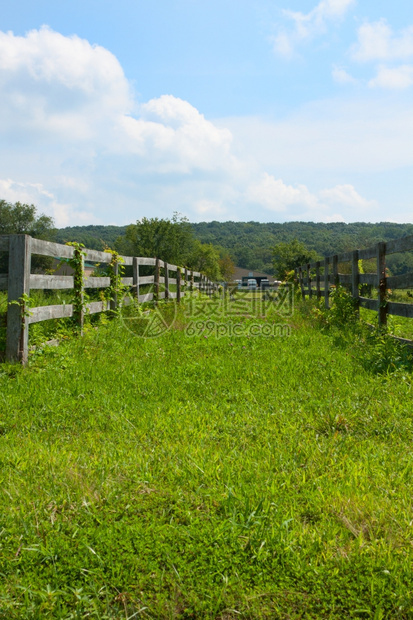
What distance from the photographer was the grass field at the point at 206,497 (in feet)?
6.48

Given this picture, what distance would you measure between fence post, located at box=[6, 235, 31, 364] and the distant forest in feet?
374

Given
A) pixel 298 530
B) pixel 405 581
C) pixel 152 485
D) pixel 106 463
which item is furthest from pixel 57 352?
pixel 405 581

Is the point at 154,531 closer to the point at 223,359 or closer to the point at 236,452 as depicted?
the point at 236,452

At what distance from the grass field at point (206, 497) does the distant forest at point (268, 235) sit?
375ft

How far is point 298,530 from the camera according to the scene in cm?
236

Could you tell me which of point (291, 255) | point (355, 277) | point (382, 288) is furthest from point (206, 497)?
point (291, 255)

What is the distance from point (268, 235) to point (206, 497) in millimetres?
173658

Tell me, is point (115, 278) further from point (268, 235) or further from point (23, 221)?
point (268, 235)

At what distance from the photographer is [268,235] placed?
566ft

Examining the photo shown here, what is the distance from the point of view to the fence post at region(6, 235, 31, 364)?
5691mm

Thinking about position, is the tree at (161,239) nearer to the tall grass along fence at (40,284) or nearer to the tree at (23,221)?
the tree at (23,221)

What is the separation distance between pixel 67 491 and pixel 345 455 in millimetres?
1874

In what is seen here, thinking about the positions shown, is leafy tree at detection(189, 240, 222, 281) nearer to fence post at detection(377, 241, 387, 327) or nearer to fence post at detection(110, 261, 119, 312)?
fence post at detection(110, 261, 119, 312)

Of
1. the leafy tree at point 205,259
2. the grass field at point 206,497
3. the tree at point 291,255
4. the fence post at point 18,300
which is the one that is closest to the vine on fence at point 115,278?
the fence post at point 18,300
